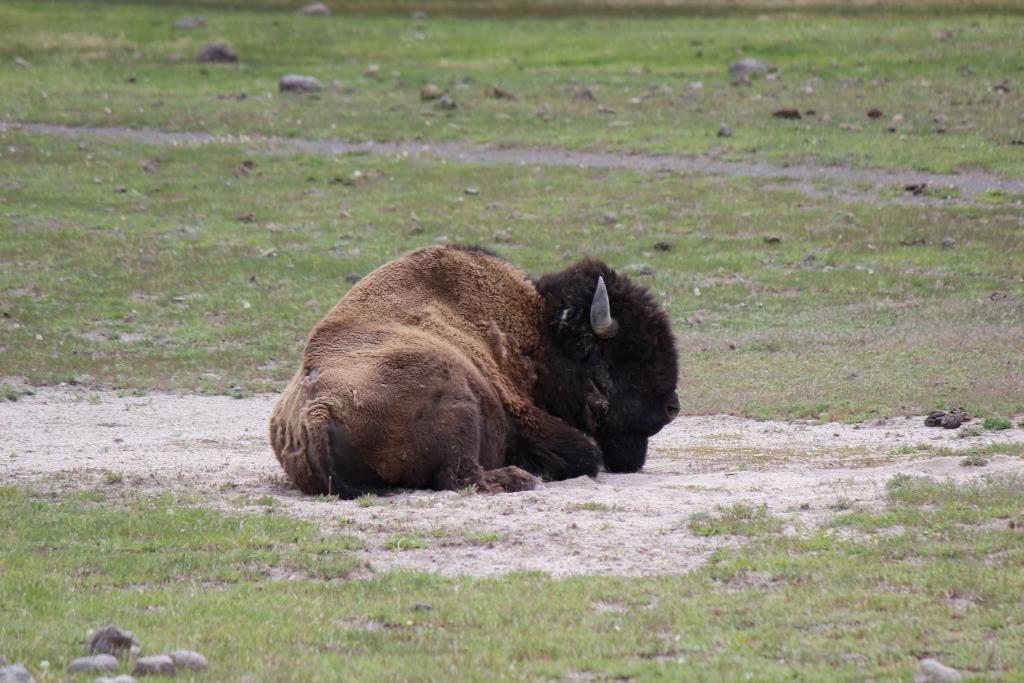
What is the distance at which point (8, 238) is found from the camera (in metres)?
20.8

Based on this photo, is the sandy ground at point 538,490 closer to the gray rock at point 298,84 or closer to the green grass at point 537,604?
the green grass at point 537,604

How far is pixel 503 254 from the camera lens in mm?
20094

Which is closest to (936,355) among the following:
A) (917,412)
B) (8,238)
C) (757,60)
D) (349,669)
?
(917,412)

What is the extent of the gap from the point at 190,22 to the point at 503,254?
84.6ft

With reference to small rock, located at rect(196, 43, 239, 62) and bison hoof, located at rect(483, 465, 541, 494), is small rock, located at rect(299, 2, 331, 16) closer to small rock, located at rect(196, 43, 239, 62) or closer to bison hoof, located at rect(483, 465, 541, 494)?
small rock, located at rect(196, 43, 239, 62)

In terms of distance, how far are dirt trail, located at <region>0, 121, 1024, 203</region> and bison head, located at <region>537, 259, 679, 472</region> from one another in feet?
41.3

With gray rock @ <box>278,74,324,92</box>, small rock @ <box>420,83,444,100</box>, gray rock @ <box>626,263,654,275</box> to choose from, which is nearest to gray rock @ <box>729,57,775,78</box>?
small rock @ <box>420,83,444,100</box>

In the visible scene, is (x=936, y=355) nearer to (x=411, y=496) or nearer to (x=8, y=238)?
(x=411, y=496)

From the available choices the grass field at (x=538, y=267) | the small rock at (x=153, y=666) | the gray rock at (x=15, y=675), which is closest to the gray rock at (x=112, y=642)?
the grass field at (x=538, y=267)

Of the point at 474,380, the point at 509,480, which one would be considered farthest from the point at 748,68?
the point at 509,480

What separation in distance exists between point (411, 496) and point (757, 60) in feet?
88.0

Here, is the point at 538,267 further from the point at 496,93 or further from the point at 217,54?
the point at 217,54

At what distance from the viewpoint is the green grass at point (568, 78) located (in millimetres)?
26984

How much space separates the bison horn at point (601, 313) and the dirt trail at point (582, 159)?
13.0 metres
